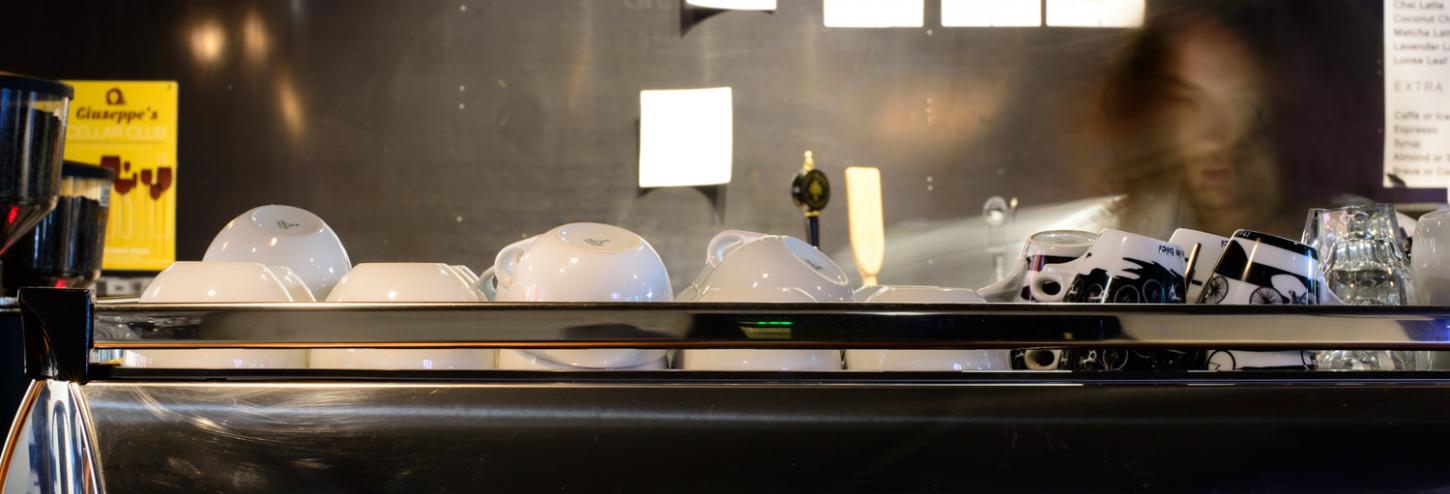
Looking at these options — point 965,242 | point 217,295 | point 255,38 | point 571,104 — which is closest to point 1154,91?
point 965,242

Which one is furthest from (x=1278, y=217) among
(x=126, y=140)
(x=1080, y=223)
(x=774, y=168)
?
(x=126, y=140)

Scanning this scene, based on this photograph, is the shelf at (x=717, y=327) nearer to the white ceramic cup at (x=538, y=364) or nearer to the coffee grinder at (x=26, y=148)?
the white ceramic cup at (x=538, y=364)

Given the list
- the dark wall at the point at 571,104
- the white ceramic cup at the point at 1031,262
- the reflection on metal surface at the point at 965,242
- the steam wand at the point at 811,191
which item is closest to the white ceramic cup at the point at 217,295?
the white ceramic cup at the point at 1031,262

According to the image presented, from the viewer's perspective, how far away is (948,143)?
271 cm

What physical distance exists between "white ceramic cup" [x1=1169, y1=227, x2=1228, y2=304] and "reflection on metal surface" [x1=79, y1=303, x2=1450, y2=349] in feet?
0.61

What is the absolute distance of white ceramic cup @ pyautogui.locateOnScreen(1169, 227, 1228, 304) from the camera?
689 mm

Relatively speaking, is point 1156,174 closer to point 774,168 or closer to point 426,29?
point 774,168

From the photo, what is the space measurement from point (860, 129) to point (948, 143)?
25 centimetres

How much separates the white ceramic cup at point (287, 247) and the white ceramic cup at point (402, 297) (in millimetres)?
142

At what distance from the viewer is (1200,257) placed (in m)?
0.70

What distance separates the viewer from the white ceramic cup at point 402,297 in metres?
0.59

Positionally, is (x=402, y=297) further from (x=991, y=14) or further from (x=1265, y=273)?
(x=991, y=14)

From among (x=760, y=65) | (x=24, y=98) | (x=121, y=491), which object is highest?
(x=760, y=65)

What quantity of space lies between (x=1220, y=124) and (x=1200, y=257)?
2286 mm
